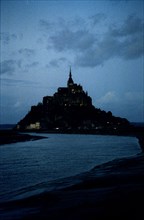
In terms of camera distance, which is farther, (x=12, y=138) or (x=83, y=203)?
(x=12, y=138)

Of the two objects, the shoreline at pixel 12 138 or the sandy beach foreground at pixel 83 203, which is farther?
the shoreline at pixel 12 138

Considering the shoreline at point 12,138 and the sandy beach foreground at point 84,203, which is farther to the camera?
the shoreline at point 12,138

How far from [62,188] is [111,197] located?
4854mm

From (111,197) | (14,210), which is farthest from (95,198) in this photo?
(14,210)

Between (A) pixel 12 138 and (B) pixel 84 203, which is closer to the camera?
(B) pixel 84 203

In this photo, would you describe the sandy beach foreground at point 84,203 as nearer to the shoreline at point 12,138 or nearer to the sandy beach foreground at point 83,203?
the sandy beach foreground at point 83,203

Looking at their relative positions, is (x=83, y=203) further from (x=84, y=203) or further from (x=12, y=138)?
(x=12, y=138)

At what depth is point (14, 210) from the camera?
14461mm

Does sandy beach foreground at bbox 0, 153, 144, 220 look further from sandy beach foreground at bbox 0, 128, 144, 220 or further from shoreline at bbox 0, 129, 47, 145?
shoreline at bbox 0, 129, 47, 145

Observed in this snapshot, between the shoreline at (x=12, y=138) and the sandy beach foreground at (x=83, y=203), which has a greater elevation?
the shoreline at (x=12, y=138)

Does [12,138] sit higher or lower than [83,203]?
higher

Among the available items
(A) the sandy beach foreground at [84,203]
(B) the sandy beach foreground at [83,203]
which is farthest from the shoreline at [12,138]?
(A) the sandy beach foreground at [84,203]

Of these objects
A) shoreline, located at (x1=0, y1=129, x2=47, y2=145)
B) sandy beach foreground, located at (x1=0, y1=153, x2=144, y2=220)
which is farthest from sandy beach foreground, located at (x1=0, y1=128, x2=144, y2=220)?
shoreline, located at (x1=0, y1=129, x2=47, y2=145)

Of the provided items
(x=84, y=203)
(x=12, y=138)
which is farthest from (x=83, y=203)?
(x=12, y=138)
